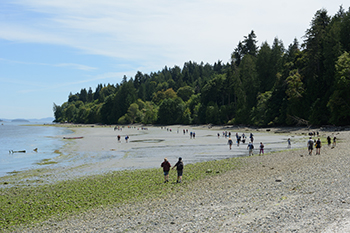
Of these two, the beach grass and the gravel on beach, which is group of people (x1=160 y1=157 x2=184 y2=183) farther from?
the gravel on beach

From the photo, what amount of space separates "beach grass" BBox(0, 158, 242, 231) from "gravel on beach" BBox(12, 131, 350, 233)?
102 centimetres

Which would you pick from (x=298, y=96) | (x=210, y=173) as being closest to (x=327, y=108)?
(x=298, y=96)

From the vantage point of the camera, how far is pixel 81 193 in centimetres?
1590

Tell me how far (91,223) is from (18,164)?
899 inches

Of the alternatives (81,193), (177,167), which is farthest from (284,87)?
(81,193)

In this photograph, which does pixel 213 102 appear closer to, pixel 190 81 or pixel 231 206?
pixel 190 81

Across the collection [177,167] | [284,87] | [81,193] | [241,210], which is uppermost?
[284,87]

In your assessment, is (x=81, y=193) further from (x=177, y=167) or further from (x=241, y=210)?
(x=241, y=210)

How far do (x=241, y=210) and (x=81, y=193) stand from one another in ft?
31.7

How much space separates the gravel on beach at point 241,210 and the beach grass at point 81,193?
1.02 metres

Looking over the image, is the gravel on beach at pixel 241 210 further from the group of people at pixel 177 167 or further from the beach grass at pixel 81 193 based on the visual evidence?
the group of people at pixel 177 167

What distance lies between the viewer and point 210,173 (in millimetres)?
19734

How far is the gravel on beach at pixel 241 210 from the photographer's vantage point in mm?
8898

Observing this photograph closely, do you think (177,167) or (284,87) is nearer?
(177,167)
